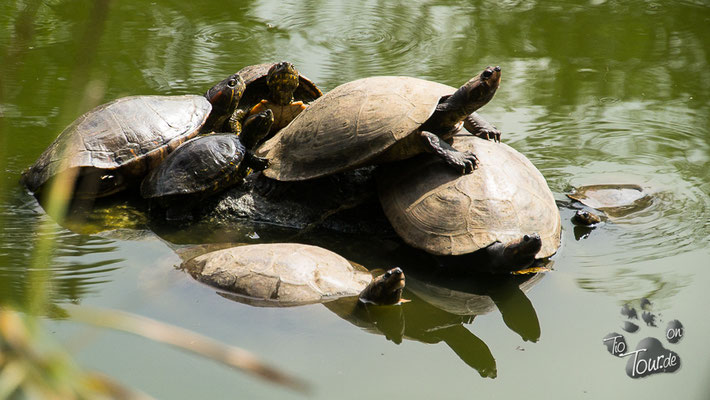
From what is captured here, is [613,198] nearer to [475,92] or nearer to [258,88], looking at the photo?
[475,92]

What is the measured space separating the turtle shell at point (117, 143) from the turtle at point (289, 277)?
4.03 feet

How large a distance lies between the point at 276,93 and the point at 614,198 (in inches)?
110

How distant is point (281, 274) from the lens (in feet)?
11.9

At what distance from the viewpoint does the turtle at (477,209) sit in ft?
12.5

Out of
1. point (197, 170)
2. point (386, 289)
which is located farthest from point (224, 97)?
point (386, 289)

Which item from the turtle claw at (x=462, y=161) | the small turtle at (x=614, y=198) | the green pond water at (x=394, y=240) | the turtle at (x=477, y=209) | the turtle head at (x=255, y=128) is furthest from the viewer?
the turtle head at (x=255, y=128)

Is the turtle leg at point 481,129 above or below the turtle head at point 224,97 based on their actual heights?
above

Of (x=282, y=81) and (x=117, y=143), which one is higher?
(x=282, y=81)

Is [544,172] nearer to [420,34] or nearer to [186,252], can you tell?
[186,252]

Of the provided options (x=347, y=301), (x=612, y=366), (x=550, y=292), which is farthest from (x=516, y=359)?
(x=347, y=301)

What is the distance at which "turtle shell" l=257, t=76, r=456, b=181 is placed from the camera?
4.20 meters

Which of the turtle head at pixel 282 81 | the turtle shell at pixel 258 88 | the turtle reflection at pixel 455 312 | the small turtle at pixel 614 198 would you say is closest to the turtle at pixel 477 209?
the turtle reflection at pixel 455 312

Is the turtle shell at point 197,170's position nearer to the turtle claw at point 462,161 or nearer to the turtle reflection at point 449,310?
the turtle reflection at point 449,310

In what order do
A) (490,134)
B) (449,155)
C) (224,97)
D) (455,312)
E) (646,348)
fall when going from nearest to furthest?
(646,348) → (455,312) → (449,155) → (490,134) → (224,97)
